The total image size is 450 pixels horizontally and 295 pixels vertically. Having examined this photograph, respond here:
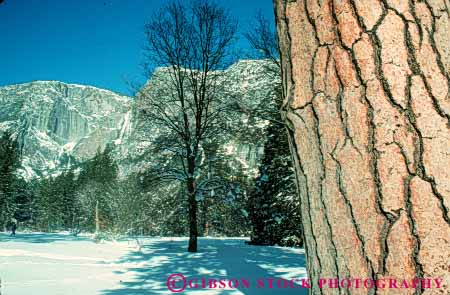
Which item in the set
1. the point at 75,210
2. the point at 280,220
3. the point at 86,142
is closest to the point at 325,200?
the point at 280,220

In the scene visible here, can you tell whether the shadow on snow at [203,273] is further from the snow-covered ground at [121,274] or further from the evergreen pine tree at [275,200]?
the evergreen pine tree at [275,200]

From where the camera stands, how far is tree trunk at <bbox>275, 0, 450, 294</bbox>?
0.66 meters

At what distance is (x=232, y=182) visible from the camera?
12.7m

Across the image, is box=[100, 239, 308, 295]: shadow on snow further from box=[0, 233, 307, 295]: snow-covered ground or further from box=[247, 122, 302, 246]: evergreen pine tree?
box=[247, 122, 302, 246]: evergreen pine tree

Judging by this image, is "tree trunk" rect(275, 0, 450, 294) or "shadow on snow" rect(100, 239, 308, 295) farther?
"shadow on snow" rect(100, 239, 308, 295)

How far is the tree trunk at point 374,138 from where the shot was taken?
0.66 metres

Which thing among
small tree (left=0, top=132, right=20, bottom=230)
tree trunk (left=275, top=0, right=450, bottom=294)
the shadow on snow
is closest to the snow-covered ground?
the shadow on snow

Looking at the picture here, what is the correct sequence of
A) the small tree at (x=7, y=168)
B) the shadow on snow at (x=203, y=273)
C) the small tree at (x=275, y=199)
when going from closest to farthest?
the shadow on snow at (x=203, y=273) < the small tree at (x=275, y=199) < the small tree at (x=7, y=168)

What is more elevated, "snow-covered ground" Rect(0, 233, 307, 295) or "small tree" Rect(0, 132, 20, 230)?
"small tree" Rect(0, 132, 20, 230)

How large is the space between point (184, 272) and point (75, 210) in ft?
228

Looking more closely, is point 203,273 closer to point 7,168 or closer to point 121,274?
point 121,274

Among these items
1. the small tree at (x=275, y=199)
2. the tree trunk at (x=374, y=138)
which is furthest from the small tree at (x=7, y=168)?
the tree trunk at (x=374, y=138)

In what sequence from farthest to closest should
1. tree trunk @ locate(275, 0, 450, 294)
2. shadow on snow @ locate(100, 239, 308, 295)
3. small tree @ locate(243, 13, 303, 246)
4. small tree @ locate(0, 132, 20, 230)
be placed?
1. small tree @ locate(0, 132, 20, 230)
2. small tree @ locate(243, 13, 303, 246)
3. shadow on snow @ locate(100, 239, 308, 295)
4. tree trunk @ locate(275, 0, 450, 294)

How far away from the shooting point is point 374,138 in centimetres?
71
